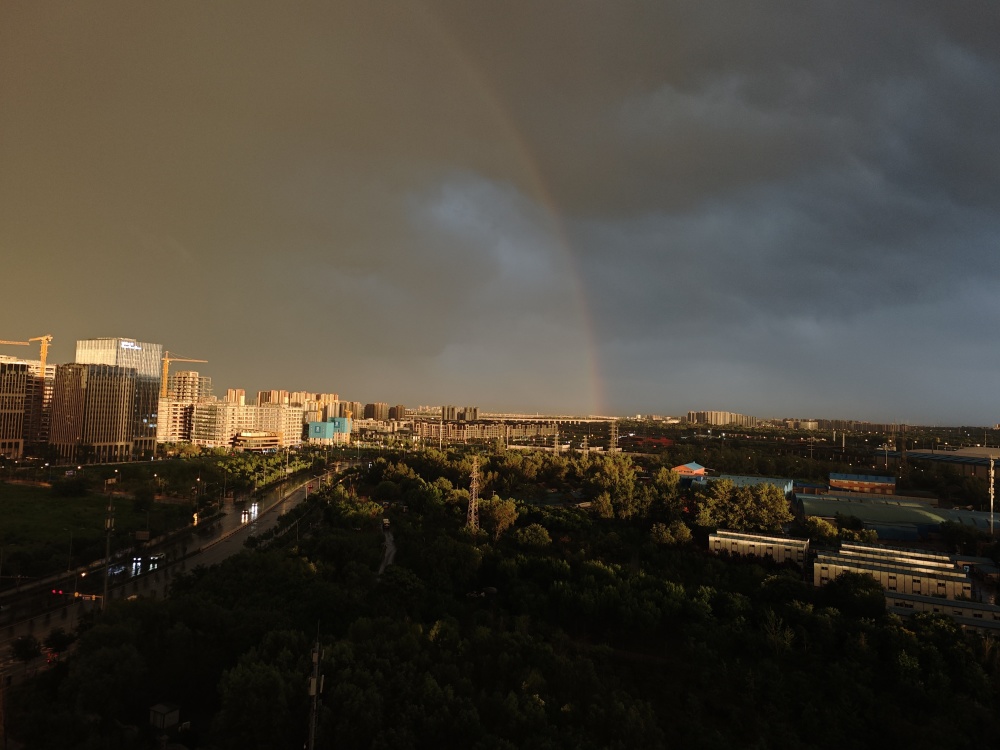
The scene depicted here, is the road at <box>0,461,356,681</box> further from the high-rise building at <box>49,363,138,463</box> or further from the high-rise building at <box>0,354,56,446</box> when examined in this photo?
the high-rise building at <box>0,354,56,446</box>

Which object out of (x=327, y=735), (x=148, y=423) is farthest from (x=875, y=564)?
(x=148, y=423)

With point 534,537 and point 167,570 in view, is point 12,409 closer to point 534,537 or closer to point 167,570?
point 167,570

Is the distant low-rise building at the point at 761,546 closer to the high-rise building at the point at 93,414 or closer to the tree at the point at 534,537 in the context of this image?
the tree at the point at 534,537

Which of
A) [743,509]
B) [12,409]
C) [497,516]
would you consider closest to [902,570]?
[743,509]

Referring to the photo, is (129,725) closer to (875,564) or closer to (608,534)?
(608,534)

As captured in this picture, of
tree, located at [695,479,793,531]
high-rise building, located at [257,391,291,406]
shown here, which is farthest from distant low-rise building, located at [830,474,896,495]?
high-rise building, located at [257,391,291,406]

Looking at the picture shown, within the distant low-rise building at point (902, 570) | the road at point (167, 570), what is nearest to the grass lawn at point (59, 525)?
the road at point (167, 570)
